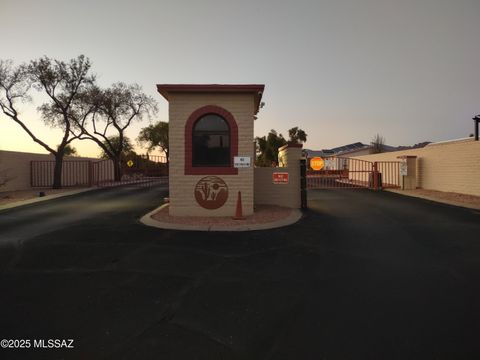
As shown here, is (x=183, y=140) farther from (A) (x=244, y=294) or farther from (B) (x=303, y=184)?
(A) (x=244, y=294)

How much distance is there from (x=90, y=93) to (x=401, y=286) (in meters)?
30.4

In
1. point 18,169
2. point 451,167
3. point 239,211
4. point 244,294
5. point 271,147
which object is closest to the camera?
point 244,294

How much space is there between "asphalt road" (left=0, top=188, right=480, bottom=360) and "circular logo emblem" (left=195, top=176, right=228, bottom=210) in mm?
2318

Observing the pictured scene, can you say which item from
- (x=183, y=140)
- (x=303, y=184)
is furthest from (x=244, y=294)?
(x=303, y=184)

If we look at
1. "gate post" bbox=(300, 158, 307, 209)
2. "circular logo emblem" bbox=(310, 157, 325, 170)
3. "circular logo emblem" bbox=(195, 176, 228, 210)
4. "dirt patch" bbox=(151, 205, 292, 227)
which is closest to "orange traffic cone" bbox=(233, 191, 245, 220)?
"dirt patch" bbox=(151, 205, 292, 227)

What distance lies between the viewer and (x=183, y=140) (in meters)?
9.37

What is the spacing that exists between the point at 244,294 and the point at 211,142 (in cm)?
654

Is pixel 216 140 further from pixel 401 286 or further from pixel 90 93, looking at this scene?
pixel 90 93

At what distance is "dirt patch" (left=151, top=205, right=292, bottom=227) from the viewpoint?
848 centimetres

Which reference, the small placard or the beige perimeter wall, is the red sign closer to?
the small placard

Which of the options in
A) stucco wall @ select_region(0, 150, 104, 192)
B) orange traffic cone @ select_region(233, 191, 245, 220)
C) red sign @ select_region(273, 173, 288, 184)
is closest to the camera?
orange traffic cone @ select_region(233, 191, 245, 220)

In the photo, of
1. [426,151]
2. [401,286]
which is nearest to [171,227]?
[401,286]

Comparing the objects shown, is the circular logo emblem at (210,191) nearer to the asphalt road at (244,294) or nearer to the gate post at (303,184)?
the asphalt road at (244,294)

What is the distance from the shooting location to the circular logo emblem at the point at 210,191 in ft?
31.0
